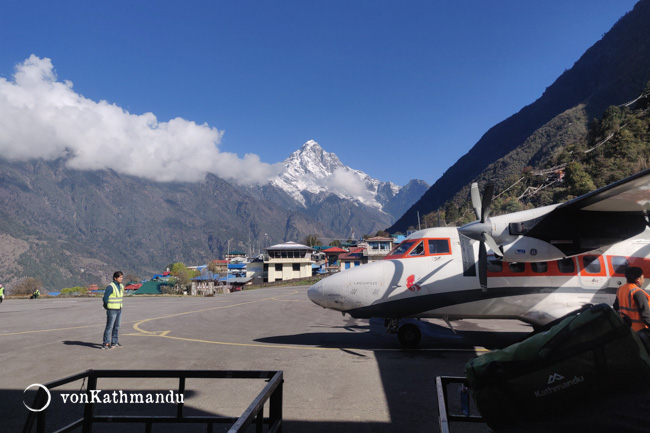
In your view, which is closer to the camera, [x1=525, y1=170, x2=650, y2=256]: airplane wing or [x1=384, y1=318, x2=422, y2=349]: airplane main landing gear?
[x1=525, y1=170, x2=650, y2=256]: airplane wing

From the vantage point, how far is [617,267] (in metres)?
10.3

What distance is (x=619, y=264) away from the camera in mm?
10344

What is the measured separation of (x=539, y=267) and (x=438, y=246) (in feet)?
9.71

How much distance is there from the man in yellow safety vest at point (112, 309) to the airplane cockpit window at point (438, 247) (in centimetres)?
971

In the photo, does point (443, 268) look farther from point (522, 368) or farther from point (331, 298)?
point (522, 368)

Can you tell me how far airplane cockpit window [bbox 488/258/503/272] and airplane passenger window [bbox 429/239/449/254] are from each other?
50.2 inches

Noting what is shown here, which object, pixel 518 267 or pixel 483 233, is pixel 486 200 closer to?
pixel 483 233

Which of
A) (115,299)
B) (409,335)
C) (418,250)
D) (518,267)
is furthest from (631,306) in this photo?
(115,299)

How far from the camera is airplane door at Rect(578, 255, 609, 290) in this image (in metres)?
10.3

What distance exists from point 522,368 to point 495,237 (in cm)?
836

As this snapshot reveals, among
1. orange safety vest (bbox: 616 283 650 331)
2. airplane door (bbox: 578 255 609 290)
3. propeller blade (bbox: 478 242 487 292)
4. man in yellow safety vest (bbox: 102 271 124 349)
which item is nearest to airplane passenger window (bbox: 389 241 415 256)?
propeller blade (bbox: 478 242 487 292)

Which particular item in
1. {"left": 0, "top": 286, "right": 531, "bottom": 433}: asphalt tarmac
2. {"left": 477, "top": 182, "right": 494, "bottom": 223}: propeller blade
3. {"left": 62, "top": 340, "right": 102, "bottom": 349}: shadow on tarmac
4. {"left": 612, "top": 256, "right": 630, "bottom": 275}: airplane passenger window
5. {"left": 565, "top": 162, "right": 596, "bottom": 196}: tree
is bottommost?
{"left": 0, "top": 286, "right": 531, "bottom": 433}: asphalt tarmac

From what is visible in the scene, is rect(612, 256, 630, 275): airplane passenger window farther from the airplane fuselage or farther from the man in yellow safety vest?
the man in yellow safety vest

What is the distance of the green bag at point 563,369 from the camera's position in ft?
5.93
